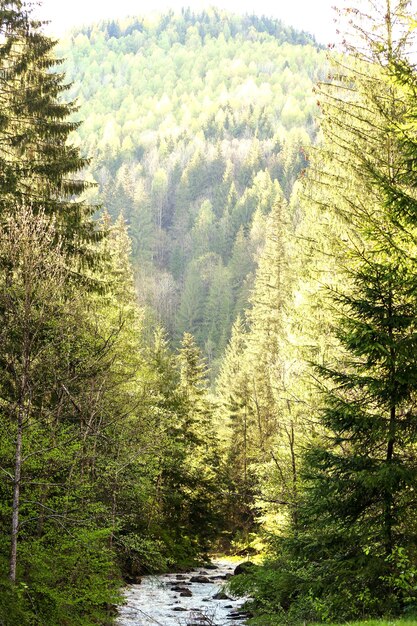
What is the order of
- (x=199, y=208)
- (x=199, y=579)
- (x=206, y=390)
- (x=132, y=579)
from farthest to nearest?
(x=199, y=208) → (x=206, y=390) → (x=199, y=579) → (x=132, y=579)

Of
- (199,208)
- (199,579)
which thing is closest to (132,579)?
(199,579)

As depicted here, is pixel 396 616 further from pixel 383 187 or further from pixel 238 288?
pixel 238 288

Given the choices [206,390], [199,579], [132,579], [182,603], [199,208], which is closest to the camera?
[182,603]

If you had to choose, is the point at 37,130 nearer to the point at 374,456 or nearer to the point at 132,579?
the point at 374,456

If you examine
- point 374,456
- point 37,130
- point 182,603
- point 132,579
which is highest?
point 37,130

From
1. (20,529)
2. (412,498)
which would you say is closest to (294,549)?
(412,498)

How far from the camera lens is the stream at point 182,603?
59.3 feet

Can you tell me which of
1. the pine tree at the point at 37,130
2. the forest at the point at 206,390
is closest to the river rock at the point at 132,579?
the forest at the point at 206,390

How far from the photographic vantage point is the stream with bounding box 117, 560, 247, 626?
18.1 m

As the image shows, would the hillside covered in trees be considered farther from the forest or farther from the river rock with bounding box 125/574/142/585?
the river rock with bounding box 125/574/142/585

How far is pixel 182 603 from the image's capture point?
21.1 meters

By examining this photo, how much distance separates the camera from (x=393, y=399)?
33.2ft

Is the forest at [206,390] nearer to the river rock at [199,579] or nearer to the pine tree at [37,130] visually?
the pine tree at [37,130]

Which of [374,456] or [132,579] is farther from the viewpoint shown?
[132,579]
